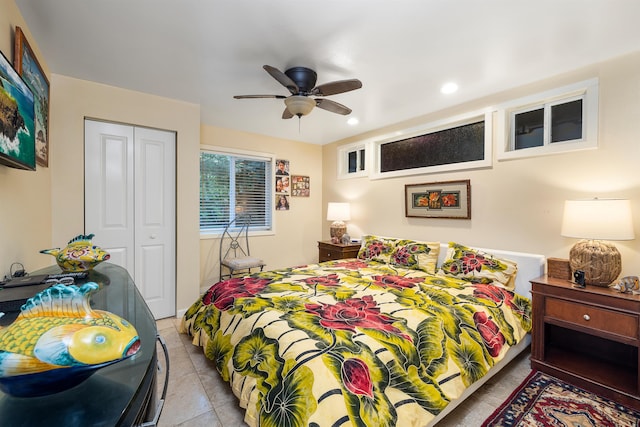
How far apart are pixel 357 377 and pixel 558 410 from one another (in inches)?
58.2

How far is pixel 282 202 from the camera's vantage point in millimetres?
4695

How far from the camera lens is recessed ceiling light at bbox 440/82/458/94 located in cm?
270

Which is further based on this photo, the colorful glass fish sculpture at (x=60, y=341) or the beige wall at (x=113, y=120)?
the beige wall at (x=113, y=120)

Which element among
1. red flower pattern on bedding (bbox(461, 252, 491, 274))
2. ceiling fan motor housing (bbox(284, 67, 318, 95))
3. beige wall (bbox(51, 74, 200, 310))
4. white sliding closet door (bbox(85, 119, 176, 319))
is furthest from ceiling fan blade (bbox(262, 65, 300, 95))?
red flower pattern on bedding (bbox(461, 252, 491, 274))

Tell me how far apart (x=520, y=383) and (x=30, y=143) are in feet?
11.7

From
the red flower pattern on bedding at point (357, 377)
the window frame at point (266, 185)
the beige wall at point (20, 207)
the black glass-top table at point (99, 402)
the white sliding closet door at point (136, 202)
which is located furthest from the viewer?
the window frame at point (266, 185)

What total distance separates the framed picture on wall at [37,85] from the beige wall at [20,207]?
4 centimetres

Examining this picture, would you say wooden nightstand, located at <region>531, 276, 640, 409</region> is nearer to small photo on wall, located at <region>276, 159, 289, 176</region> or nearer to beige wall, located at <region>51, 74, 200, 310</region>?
beige wall, located at <region>51, 74, 200, 310</region>

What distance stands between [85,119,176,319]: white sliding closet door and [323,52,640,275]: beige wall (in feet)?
9.49

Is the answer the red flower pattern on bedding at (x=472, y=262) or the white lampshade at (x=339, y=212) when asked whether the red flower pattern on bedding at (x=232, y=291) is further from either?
the white lampshade at (x=339, y=212)

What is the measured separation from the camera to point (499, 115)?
A: 285 centimetres

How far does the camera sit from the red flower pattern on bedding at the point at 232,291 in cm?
220

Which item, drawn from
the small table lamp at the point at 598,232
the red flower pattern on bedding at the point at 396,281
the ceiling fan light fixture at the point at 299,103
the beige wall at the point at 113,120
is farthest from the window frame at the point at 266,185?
the small table lamp at the point at 598,232

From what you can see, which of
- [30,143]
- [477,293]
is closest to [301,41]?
[30,143]
